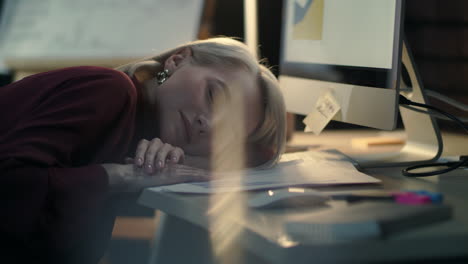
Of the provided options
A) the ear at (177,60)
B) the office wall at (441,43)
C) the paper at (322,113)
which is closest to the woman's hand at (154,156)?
the ear at (177,60)

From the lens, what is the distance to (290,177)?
2.46 feet

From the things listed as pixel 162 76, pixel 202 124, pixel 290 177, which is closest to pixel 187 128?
pixel 202 124

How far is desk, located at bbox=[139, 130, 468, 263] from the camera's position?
441mm

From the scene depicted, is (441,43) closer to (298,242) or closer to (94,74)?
(94,74)

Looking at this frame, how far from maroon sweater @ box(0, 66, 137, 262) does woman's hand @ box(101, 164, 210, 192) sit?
18 mm

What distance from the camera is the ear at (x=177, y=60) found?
1.00 metres

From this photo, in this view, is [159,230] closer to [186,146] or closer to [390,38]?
[186,146]

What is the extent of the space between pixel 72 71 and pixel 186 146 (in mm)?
235

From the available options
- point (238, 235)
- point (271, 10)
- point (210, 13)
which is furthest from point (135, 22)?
point (238, 235)

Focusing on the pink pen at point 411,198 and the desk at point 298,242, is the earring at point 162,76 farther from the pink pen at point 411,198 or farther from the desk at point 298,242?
the pink pen at point 411,198

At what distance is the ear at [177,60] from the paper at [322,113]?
0.93 ft

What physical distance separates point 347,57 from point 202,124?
12.1 inches

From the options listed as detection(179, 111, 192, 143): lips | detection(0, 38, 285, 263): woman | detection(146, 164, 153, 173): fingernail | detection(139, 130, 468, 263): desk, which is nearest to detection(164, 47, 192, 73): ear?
detection(0, 38, 285, 263): woman

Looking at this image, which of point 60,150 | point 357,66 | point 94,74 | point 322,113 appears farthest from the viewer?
point 322,113
